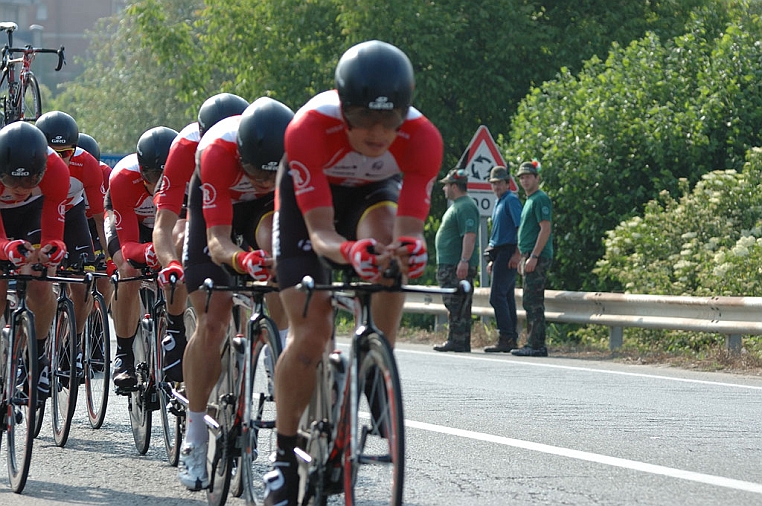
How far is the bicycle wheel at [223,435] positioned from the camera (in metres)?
6.67

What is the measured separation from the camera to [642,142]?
20.2m

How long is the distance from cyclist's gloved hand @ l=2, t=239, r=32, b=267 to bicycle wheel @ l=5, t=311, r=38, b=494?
31 centimetres

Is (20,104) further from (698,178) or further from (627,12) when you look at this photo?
(627,12)

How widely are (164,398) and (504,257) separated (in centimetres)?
838

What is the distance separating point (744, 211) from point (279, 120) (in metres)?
12.2

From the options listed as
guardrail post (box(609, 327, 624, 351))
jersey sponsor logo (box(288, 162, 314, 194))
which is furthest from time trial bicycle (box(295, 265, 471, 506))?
guardrail post (box(609, 327, 624, 351))

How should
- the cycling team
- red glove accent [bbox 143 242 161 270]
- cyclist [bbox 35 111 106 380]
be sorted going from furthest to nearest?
cyclist [bbox 35 111 106 380] < red glove accent [bbox 143 242 161 270] < the cycling team

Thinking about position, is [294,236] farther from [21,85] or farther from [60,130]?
[21,85]

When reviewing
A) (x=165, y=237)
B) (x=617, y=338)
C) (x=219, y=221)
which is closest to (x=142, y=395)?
(x=165, y=237)

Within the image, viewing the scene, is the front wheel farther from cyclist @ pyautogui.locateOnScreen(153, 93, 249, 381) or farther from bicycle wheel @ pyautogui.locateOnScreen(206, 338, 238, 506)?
cyclist @ pyautogui.locateOnScreen(153, 93, 249, 381)

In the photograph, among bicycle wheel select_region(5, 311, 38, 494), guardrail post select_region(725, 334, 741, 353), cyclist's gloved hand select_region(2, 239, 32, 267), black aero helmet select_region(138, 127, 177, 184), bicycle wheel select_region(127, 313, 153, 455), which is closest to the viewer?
bicycle wheel select_region(5, 311, 38, 494)

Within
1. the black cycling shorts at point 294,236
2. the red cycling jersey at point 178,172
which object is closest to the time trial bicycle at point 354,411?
the black cycling shorts at point 294,236

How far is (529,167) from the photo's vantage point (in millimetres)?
15992

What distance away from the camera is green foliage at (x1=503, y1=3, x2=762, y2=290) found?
65.4 ft
